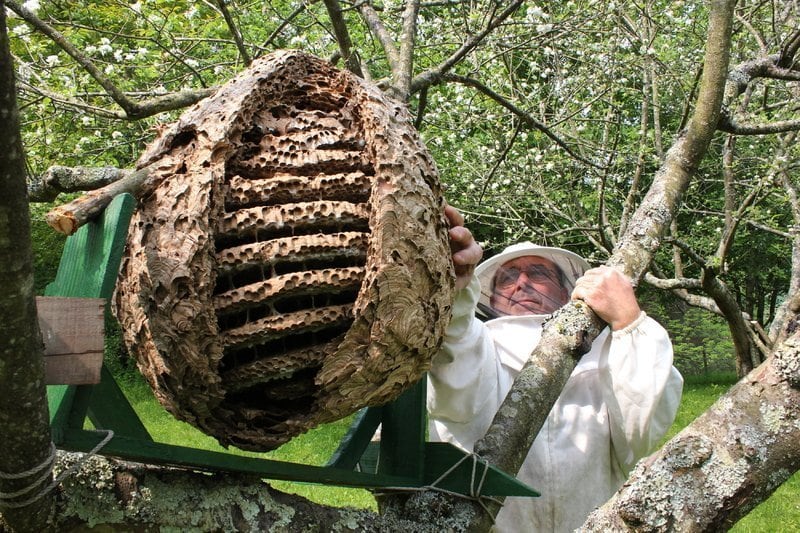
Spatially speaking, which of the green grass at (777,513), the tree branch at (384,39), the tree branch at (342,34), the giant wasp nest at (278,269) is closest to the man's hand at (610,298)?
the giant wasp nest at (278,269)

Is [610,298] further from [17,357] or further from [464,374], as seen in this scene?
[17,357]

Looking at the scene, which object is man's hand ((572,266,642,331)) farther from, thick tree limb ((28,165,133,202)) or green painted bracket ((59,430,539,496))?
thick tree limb ((28,165,133,202))

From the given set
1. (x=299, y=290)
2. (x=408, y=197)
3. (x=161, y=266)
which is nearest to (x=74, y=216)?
(x=161, y=266)

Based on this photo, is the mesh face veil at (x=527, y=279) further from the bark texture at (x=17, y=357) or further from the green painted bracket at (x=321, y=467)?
the bark texture at (x=17, y=357)

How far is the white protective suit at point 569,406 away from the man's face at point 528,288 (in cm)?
38

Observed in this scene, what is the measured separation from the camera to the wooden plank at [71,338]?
131 cm

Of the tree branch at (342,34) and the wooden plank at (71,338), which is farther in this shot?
the tree branch at (342,34)

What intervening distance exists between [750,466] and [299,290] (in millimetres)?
936

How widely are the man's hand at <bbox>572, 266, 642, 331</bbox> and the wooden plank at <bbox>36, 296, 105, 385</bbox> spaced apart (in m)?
1.58

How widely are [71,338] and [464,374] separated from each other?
1390 millimetres

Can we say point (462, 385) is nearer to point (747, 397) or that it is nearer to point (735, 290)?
point (747, 397)

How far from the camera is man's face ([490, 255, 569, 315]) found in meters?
3.57

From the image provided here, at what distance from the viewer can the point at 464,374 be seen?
8.04 ft

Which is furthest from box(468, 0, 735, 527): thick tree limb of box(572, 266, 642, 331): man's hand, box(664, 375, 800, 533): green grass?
box(664, 375, 800, 533): green grass
